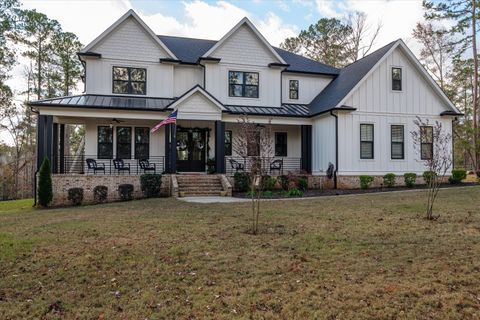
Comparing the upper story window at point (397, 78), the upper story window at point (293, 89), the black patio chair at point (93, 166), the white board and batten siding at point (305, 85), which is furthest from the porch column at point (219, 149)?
the upper story window at point (397, 78)

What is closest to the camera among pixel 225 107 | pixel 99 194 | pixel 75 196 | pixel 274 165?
pixel 75 196

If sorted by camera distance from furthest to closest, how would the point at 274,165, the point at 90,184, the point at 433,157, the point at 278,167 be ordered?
the point at 274,165 < the point at 278,167 < the point at 90,184 < the point at 433,157

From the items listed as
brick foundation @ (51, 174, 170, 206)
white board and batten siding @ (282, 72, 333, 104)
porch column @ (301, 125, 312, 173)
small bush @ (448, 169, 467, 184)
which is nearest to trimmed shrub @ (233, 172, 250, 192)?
brick foundation @ (51, 174, 170, 206)

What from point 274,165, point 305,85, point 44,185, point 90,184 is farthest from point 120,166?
point 305,85

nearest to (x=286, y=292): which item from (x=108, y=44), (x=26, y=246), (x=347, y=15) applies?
(x=26, y=246)

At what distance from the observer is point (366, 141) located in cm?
1788

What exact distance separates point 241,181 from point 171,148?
3.62 meters

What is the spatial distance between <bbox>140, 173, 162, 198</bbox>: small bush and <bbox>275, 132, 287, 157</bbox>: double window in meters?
7.48

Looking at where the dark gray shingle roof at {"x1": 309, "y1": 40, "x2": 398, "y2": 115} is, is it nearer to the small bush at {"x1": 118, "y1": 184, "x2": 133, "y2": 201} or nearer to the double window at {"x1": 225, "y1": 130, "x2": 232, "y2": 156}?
the double window at {"x1": 225, "y1": 130, "x2": 232, "y2": 156}

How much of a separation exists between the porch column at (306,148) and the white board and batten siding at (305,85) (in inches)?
91.6

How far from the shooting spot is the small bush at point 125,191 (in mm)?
15586

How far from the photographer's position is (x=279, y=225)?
26.9 feet

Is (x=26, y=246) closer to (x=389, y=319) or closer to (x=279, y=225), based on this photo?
(x=279, y=225)

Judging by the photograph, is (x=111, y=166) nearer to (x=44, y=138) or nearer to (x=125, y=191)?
(x=125, y=191)
